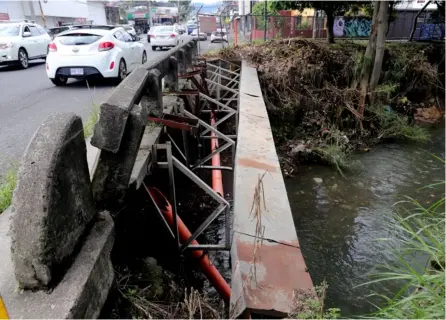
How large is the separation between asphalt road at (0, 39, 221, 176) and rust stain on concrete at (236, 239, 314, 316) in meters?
3.29

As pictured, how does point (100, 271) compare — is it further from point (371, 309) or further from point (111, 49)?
point (111, 49)

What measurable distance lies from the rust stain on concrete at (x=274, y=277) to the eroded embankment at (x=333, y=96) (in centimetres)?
624

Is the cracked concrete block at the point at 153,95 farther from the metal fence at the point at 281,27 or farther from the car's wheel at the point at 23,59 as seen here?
the metal fence at the point at 281,27

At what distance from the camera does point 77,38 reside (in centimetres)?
917

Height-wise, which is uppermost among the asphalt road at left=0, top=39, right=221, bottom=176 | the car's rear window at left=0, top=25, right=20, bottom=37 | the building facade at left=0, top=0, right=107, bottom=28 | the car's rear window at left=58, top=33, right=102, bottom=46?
the building facade at left=0, top=0, right=107, bottom=28

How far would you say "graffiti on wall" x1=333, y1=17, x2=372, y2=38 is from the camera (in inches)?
727

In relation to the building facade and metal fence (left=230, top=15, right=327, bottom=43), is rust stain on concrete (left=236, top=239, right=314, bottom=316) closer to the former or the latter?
metal fence (left=230, top=15, right=327, bottom=43)

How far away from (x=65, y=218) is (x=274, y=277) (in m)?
1.29

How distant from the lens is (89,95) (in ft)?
26.8

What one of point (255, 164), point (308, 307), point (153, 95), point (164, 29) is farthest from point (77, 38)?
point (164, 29)

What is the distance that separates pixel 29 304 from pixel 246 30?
63.6ft

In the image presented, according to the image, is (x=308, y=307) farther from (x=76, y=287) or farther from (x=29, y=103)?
(x=29, y=103)

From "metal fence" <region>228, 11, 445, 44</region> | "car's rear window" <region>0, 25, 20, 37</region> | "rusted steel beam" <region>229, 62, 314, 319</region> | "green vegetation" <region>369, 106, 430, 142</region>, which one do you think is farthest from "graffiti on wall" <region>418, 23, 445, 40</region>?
"car's rear window" <region>0, 25, 20, 37</region>

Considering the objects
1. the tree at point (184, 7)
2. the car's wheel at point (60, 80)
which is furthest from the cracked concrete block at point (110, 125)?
the tree at point (184, 7)
